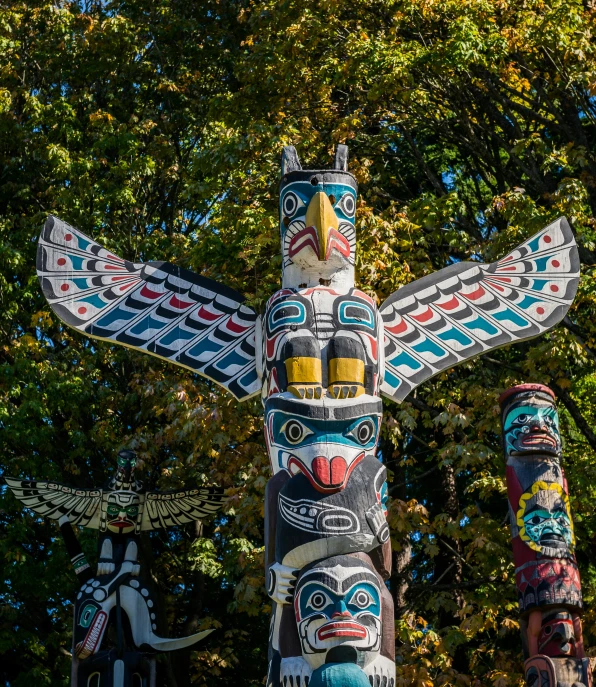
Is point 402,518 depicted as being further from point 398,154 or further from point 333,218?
point 398,154

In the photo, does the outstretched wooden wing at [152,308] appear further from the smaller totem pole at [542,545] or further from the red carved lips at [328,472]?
the smaller totem pole at [542,545]

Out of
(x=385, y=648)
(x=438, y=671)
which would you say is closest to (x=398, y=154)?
Result: (x=438, y=671)

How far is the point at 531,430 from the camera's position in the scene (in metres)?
8.62

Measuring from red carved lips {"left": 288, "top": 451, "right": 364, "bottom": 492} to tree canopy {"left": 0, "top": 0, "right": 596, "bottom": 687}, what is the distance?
4.24 metres

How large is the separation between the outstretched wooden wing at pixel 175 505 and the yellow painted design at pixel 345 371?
3795 mm

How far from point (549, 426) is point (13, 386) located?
818 centimetres

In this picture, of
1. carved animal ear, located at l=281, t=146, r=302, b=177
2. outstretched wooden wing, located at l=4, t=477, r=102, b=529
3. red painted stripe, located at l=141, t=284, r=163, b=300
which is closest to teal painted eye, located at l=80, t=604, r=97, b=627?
outstretched wooden wing, located at l=4, t=477, r=102, b=529

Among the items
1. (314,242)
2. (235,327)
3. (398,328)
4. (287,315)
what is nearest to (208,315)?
(235,327)

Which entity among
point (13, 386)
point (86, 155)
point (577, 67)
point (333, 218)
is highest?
point (86, 155)

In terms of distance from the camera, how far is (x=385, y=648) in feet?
22.4

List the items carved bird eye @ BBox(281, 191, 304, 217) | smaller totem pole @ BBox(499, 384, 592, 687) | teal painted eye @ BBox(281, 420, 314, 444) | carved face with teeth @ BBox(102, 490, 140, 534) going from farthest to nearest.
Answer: carved face with teeth @ BBox(102, 490, 140, 534)
carved bird eye @ BBox(281, 191, 304, 217)
smaller totem pole @ BBox(499, 384, 592, 687)
teal painted eye @ BBox(281, 420, 314, 444)

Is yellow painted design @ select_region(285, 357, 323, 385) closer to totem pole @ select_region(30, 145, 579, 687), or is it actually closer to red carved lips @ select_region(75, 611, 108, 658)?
totem pole @ select_region(30, 145, 579, 687)

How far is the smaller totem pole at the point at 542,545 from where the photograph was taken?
771cm

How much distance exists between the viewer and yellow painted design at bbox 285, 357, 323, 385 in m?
7.62
